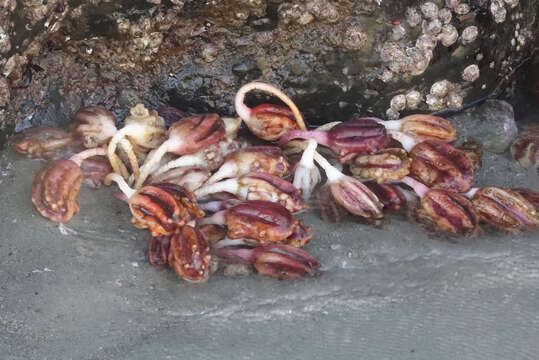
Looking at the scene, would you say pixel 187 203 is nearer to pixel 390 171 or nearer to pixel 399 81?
pixel 390 171

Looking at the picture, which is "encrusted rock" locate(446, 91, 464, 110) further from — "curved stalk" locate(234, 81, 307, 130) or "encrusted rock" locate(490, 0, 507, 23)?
"curved stalk" locate(234, 81, 307, 130)

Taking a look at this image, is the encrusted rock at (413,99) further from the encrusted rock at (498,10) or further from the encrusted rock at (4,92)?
the encrusted rock at (4,92)

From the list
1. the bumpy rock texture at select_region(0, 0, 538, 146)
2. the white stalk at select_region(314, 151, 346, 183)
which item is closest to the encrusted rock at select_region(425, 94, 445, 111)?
the bumpy rock texture at select_region(0, 0, 538, 146)

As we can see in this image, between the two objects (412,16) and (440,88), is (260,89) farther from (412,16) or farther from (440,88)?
(440,88)

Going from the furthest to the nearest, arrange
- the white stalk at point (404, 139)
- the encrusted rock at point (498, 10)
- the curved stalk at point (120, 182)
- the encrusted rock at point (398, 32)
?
the encrusted rock at point (498, 10) < the encrusted rock at point (398, 32) < the white stalk at point (404, 139) < the curved stalk at point (120, 182)

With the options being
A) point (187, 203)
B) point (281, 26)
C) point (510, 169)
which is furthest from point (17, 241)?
point (510, 169)

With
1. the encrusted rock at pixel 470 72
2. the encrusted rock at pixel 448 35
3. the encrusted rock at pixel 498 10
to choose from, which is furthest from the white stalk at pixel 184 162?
the encrusted rock at pixel 498 10

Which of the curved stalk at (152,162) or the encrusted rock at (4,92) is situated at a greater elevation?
the encrusted rock at (4,92)
